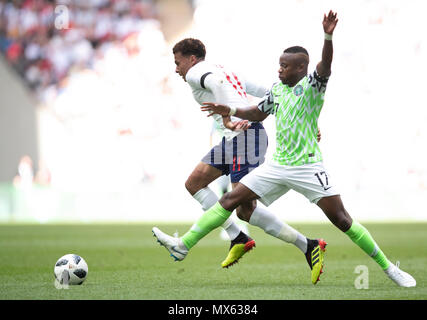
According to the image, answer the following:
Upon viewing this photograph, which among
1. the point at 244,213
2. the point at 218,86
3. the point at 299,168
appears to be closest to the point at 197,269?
the point at 244,213

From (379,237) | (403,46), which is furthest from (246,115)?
(403,46)

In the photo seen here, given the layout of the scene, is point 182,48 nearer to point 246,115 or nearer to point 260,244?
point 246,115

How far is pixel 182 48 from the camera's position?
7613mm

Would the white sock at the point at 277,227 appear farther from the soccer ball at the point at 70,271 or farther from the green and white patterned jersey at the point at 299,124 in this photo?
the soccer ball at the point at 70,271

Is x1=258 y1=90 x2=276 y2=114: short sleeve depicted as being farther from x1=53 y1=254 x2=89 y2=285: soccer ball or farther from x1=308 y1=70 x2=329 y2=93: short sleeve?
x1=53 y1=254 x2=89 y2=285: soccer ball

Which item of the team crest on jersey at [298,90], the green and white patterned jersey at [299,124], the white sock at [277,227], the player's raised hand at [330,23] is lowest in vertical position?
the white sock at [277,227]

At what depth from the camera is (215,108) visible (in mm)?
6844

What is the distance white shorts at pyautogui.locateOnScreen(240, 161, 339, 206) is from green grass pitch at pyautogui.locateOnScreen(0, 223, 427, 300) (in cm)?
78


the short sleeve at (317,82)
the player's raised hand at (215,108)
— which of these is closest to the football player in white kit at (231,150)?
the player's raised hand at (215,108)

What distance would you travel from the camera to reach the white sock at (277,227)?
285 inches

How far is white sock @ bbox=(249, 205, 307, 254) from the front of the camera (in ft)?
23.7

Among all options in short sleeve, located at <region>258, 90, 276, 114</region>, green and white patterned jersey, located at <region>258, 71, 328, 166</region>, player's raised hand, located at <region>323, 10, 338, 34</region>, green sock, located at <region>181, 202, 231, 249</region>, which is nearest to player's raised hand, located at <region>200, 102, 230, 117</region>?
short sleeve, located at <region>258, 90, 276, 114</region>

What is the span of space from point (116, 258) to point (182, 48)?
3417 millimetres

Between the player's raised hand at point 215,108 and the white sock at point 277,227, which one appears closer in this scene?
the player's raised hand at point 215,108
